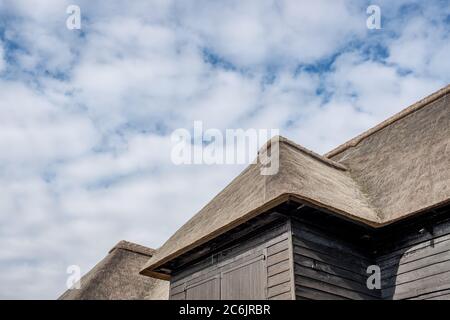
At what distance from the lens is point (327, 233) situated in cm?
977

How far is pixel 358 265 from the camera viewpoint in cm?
1005

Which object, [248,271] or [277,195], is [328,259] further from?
[277,195]

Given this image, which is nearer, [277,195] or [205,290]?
[277,195]

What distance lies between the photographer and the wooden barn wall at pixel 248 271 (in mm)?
8906

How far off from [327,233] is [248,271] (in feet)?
5.93

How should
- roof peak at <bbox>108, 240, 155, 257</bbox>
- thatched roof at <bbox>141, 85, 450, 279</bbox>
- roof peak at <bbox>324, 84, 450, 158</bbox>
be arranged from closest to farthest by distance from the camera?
thatched roof at <bbox>141, 85, 450, 279</bbox>, roof peak at <bbox>324, 84, 450, 158</bbox>, roof peak at <bbox>108, 240, 155, 257</bbox>

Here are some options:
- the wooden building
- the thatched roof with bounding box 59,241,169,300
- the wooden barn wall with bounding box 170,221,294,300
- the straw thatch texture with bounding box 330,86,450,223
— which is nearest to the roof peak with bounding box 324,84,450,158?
the straw thatch texture with bounding box 330,86,450,223

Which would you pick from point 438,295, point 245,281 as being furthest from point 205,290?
point 438,295

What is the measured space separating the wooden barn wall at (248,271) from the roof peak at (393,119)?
6046mm

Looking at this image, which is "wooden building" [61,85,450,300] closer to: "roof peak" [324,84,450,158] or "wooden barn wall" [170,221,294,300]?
"wooden barn wall" [170,221,294,300]

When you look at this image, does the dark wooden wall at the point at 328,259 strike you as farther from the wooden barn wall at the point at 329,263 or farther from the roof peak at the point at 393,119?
Answer: the roof peak at the point at 393,119

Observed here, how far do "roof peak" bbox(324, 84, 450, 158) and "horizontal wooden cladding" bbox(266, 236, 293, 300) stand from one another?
6404 mm

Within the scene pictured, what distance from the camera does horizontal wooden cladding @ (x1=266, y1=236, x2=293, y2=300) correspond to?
8657 millimetres
